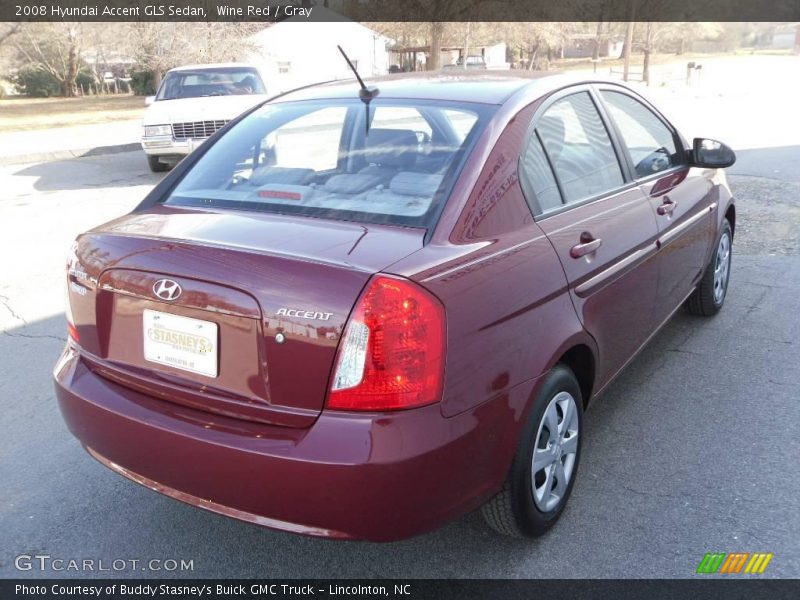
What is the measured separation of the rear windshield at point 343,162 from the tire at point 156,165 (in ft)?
32.4

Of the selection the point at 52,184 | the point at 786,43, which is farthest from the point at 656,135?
the point at 786,43

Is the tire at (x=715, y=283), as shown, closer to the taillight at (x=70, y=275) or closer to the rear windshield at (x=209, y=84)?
the taillight at (x=70, y=275)

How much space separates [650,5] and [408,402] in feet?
150

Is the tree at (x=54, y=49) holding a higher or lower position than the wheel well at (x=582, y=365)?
higher

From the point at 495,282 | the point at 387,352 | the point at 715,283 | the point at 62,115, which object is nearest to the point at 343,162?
the point at 495,282

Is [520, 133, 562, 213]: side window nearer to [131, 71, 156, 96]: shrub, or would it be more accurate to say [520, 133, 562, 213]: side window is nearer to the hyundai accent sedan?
the hyundai accent sedan

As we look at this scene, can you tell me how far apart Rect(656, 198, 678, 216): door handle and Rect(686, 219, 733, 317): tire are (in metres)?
1.09

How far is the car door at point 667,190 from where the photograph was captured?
383cm

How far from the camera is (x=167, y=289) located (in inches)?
95.2

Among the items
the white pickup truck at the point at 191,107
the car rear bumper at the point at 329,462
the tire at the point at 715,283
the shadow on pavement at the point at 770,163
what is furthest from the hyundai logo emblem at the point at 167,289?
the shadow on pavement at the point at 770,163

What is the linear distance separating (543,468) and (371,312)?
1.09 metres

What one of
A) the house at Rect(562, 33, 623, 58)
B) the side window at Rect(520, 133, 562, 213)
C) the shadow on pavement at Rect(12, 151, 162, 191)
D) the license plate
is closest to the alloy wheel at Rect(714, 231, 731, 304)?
the side window at Rect(520, 133, 562, 213)

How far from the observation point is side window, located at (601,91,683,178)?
384cm

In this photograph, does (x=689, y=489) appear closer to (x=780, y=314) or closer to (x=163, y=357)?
(x=163, y=357)
